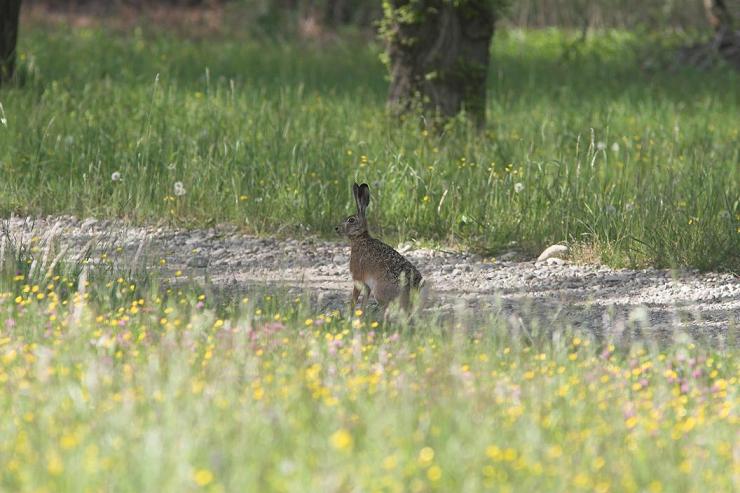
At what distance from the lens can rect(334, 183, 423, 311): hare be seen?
6.53 meters

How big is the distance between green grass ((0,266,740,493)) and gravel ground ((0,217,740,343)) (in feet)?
3.42

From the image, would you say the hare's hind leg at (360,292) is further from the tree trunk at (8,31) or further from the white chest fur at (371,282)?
the tree trunk at (8,31)

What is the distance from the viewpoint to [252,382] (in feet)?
15.4

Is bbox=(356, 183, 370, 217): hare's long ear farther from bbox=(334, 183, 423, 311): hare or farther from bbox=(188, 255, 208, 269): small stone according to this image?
bbox=(188, 255, 208, 269): small stone

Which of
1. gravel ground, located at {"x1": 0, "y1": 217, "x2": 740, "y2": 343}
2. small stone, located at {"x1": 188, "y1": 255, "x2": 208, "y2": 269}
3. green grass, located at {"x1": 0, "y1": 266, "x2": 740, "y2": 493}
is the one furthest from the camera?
small stone, located at {"x1": 188, "y1": 255, "x2": 208, "y2": 269}

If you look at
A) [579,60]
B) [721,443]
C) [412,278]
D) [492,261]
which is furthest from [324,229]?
[579,60]

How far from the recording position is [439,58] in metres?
11.3

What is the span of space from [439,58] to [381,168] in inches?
79.9

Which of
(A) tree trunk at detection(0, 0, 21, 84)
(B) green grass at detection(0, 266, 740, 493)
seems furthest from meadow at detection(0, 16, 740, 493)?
(A) tree trunk at detection(0, 0, 21, 84)

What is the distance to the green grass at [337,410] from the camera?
12.4 feet

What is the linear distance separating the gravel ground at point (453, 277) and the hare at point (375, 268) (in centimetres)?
30

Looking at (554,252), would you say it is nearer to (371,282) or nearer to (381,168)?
(381,168)

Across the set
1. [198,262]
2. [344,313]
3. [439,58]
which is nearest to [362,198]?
[344,313]

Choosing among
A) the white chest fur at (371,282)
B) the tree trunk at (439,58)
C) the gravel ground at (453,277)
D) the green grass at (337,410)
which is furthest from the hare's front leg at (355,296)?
the tree trunk at (439,58)
